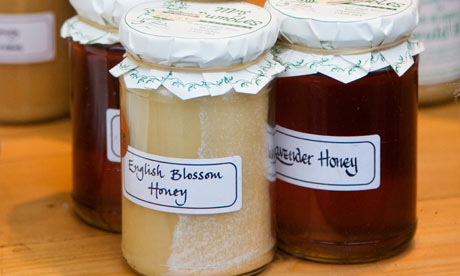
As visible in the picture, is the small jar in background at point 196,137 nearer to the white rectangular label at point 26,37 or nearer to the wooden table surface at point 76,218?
the wooden table surface at point 76,218

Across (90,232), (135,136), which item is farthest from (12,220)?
(135,136)

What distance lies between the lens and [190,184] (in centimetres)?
A: 66

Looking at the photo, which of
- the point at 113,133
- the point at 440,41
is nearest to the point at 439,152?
the point at 440,41

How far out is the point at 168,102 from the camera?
0.65m

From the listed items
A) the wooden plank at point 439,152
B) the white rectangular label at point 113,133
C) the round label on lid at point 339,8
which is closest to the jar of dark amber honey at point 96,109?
the white rectangular label at point 113,133

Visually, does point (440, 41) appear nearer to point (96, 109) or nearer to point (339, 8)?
point (339, 8)

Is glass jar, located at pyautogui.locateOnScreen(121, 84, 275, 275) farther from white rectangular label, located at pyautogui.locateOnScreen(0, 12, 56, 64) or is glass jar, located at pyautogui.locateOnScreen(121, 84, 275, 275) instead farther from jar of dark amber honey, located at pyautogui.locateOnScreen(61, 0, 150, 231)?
white rectangular label, located at pyautogui.locateOnScreen(0, 12, 56, 64)

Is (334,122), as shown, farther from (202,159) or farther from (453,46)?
(453,46)

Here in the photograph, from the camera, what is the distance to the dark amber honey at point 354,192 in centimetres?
69

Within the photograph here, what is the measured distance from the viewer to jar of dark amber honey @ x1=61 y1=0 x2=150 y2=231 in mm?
742

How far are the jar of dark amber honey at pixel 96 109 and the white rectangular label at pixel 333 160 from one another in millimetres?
152

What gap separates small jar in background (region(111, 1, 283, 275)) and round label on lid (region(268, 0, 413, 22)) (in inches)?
1.0

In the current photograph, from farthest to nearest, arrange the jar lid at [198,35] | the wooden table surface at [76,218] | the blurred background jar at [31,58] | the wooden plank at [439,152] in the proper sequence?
the blurred background jar at [31,58], the wooden plank at [439,152], the wooden table surface at [76,218], the jar lid at [198,35]

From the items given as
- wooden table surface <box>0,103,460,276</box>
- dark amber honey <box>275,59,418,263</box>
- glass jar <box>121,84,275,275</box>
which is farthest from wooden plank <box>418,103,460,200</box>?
glass jar <box>121,84,275,275</box>
